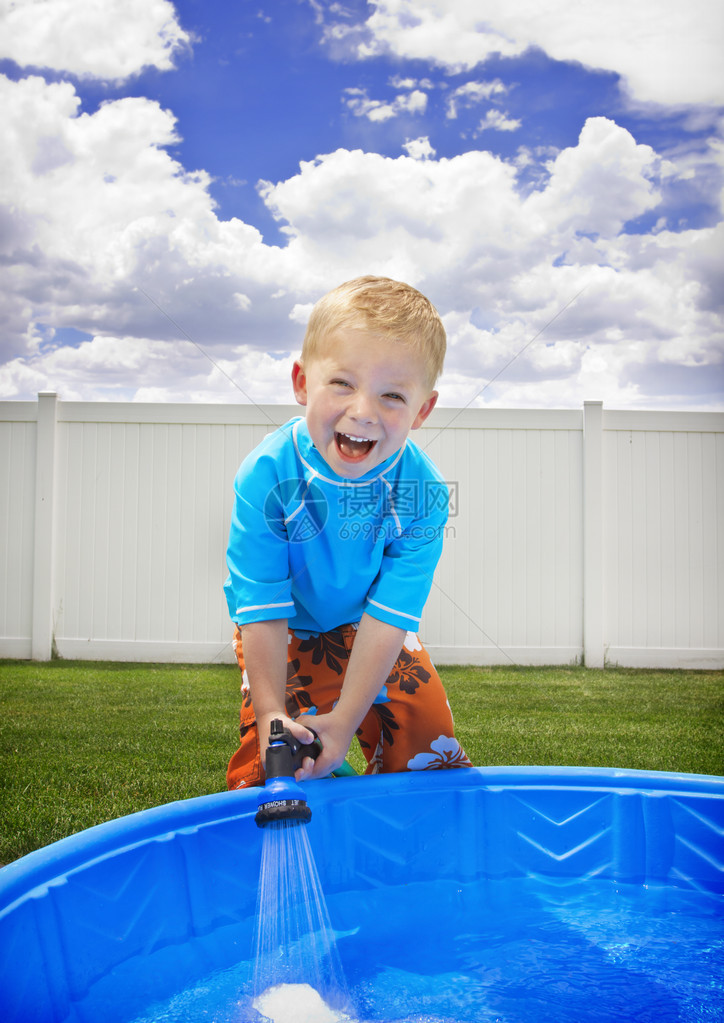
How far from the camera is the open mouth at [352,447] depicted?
1455 mm

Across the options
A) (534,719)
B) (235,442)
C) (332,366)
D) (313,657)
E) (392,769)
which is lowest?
(534,719)

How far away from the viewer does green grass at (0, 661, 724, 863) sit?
2.43m

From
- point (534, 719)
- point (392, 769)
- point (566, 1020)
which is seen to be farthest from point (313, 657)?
point (534, 719)

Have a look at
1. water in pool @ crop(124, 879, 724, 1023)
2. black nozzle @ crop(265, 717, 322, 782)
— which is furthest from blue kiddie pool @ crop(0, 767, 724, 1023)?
black nozzle @ crop(265, 717, 322, 782)

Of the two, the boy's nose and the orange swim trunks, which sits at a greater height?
the boy's nose

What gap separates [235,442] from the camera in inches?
228

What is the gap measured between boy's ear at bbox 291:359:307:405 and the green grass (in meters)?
1.39

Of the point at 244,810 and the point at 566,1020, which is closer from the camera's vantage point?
the point at 566,1020

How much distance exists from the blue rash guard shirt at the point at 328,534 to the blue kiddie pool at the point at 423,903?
404mm

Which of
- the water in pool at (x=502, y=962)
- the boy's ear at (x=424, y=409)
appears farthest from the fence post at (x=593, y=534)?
the boy's ear at (x=424, y=409)

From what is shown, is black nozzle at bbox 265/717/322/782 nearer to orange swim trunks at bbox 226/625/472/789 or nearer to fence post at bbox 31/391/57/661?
orange swim trunks at bbox 226/625/472/789

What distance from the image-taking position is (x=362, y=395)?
1385mm

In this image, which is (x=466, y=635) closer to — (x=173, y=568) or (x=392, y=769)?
(x=173, y=568)

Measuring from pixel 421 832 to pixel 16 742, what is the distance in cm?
225
